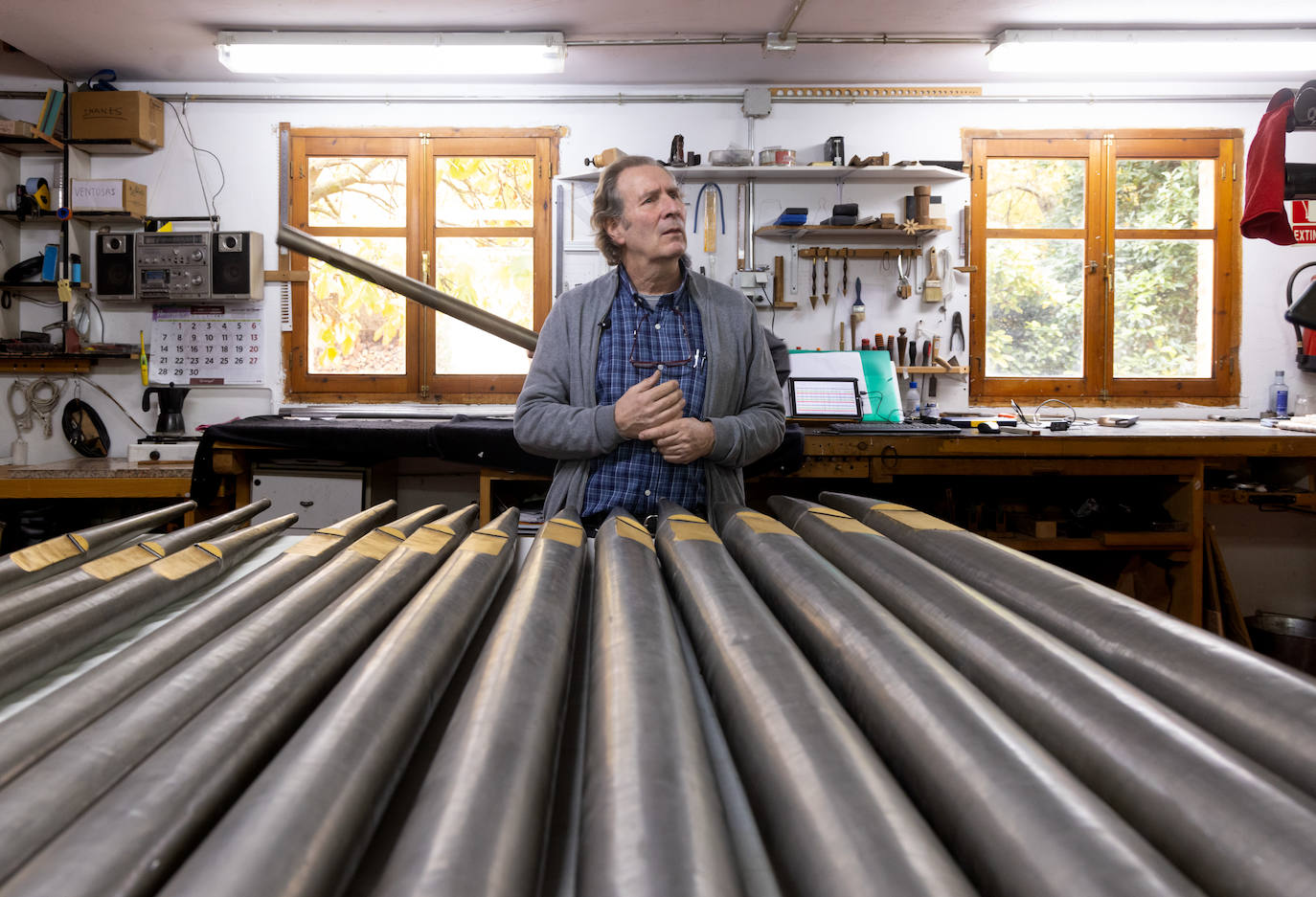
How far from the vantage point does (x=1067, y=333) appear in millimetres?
4094

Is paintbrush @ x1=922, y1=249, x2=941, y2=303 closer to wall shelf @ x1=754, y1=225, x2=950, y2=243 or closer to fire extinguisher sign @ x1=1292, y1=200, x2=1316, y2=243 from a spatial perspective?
wall shelf @ x1=754, y1=225, x2=950, y2=243

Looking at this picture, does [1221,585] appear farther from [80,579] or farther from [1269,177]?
[80,579]

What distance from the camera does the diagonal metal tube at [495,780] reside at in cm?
32

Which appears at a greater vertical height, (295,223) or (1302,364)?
(295,223)

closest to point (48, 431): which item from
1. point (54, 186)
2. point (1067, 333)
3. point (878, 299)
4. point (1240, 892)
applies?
point (54, 186)

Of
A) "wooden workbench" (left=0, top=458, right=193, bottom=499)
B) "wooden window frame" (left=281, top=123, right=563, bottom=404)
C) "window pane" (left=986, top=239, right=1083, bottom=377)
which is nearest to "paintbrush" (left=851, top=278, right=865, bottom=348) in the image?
"window pane" (left=986, top=239, right=1083, bottom=377)

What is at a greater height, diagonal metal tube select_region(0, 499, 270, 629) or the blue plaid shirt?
the blue plaid shirt

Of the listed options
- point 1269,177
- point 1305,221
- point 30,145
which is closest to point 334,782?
point 1269,177

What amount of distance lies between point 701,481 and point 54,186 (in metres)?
4.45

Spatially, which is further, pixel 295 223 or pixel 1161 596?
pixel 295 223

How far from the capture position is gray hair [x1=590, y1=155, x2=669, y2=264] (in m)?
1.71

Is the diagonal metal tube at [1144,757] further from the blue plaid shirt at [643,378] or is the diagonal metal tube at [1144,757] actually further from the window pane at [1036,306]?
the window pane at [1036,306]

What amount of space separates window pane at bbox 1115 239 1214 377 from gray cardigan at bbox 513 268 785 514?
10.9ft

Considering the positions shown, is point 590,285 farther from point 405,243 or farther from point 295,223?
point 295,223
